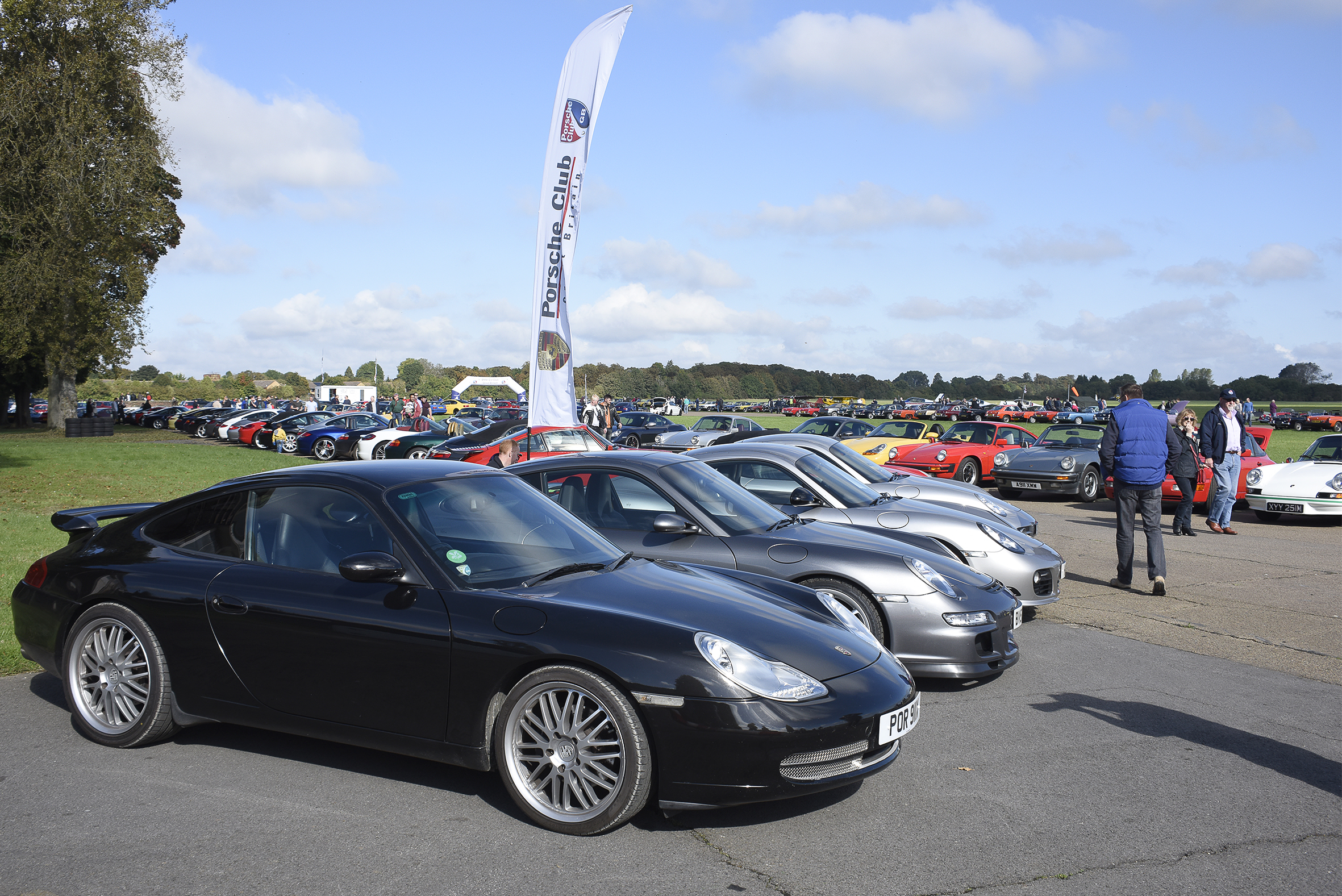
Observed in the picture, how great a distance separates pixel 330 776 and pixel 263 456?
25.9 metres

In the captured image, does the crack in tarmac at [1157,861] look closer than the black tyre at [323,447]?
Yes

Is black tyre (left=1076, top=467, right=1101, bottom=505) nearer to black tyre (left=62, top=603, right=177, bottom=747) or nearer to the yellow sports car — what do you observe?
the yellow sports car

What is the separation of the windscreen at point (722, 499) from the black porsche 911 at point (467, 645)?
1.30 metres

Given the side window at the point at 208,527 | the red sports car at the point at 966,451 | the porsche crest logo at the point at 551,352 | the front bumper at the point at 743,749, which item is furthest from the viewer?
the red sports car at the point at 966,451

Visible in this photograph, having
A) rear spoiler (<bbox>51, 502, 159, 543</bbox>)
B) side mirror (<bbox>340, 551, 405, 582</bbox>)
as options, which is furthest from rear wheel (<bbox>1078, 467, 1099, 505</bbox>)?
rear spoiler (<bbox>51, 502, 159, 543</bbox>)

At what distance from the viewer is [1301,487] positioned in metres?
14.4

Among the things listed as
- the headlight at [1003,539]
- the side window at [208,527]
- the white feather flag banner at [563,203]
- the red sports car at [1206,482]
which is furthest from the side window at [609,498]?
the red sports car at [1206,482]

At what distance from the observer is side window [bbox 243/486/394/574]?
4121 mm

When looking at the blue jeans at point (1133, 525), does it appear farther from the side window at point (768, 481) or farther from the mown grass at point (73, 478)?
the mown grass at point (73, 478)

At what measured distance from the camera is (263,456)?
27.7 meters

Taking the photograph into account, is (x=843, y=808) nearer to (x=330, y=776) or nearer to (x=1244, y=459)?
(x=330, y=776)

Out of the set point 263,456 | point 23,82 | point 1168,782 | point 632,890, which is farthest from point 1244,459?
point 23,82

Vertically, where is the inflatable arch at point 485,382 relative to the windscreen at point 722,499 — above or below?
above

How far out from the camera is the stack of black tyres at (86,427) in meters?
35.6
